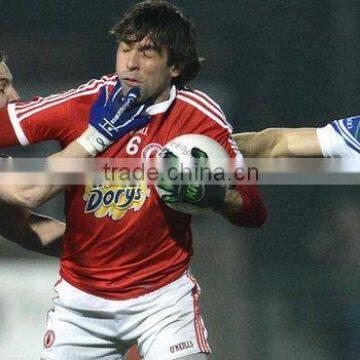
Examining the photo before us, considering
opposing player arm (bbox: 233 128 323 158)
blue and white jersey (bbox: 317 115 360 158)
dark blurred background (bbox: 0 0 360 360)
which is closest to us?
blue and white jersey (bbox: 317 115 360 158)

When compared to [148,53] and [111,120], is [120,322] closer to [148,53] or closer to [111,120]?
[111,120]

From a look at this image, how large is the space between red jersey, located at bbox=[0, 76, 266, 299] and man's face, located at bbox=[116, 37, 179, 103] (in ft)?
0.12

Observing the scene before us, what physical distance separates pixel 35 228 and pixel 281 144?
2.37ft

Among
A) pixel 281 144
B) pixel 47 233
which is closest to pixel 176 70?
pixel 281 144

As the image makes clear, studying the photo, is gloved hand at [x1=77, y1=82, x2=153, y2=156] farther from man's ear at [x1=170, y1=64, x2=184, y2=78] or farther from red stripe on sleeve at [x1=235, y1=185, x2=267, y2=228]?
red stripe on sleeve at [x1=235, y1=185, x2=267, y2=228]

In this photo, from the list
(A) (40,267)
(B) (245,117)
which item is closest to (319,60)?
(B) (245,117)

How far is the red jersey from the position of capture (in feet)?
9.89

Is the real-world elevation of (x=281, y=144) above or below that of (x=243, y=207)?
above

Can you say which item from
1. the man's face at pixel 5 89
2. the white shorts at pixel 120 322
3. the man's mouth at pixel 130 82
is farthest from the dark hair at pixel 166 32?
the white shorts at pixel 120 322

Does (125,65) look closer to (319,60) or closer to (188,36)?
(188,36)

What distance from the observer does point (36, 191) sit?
3039mm

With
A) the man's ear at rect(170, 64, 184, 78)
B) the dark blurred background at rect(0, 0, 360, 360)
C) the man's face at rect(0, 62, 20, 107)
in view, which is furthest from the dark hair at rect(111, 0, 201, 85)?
the dark blurred background at rect(0, 0, 360, 360)

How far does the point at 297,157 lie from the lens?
3496 mm

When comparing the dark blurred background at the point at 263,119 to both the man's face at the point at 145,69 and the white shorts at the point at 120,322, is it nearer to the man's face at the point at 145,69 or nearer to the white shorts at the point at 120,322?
the white shorts at the point at 120,322
